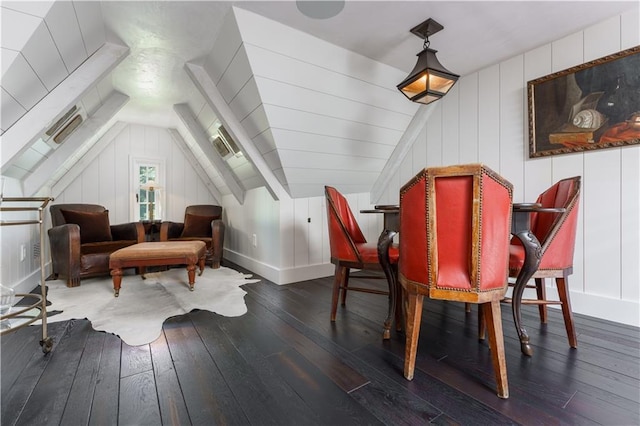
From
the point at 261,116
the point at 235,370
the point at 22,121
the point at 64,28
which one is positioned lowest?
the point at 235,370

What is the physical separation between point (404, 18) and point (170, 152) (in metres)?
4.31

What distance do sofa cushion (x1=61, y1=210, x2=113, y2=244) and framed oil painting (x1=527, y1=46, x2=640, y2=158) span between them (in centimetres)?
487

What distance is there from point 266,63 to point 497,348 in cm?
227

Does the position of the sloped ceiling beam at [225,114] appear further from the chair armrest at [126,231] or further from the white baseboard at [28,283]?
the white baseboard at [28,283]

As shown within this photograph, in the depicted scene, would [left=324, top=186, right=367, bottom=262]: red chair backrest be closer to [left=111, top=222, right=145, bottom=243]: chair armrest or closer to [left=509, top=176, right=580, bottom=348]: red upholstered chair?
[left=509, top=176, right=580, bottom=348]: red upholstered chair

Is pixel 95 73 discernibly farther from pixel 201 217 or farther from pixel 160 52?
pixel 201 217

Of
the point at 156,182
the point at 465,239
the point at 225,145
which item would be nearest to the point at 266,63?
the point at 225,145

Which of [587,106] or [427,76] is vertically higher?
[427,76]

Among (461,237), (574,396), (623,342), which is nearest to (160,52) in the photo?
(461,237)

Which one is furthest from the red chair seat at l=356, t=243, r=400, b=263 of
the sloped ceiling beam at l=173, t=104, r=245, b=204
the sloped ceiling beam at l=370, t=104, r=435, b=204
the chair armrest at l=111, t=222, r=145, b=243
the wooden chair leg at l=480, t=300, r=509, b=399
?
the chair armrest at l=111, t=222, r=145, b=243

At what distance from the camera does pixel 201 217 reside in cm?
418

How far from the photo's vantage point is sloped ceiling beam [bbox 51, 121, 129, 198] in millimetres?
3916

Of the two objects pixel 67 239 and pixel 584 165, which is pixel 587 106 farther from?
pixel 67 239

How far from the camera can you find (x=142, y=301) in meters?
2.40
